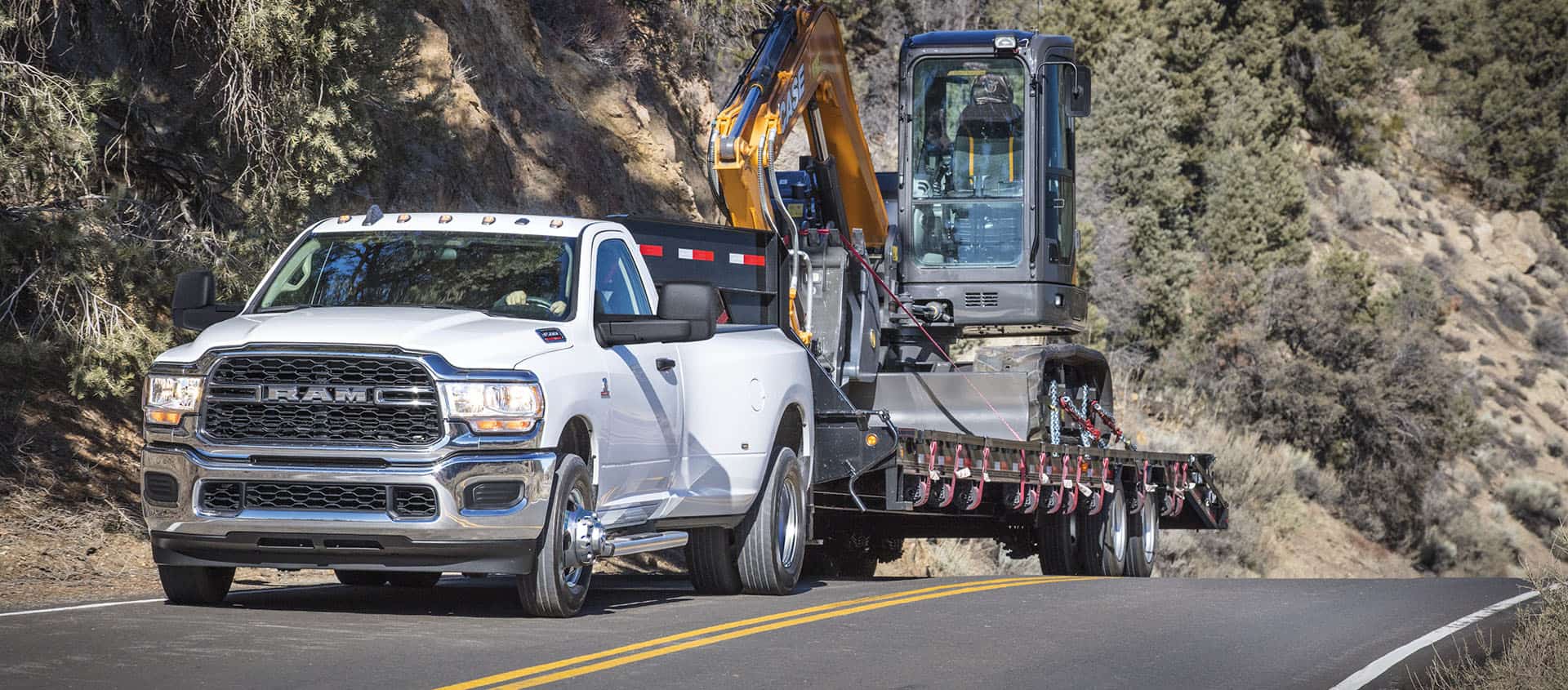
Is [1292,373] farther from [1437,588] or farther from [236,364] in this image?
[236,364]

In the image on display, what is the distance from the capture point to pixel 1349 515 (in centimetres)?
4394

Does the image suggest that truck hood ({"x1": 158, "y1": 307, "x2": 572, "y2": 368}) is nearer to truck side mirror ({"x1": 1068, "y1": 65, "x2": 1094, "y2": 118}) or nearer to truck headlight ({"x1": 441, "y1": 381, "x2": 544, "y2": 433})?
truck headlight ({"x1": 441, "y1": 381, "x2": 544, "y2": 433})

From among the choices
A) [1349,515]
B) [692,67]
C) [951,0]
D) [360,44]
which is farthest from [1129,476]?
[951,0]

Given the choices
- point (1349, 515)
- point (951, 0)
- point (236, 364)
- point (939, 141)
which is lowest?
point (1349, 515)

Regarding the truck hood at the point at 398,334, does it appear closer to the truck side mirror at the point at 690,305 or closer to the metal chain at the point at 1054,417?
the truck side mirror at the point at 690,305

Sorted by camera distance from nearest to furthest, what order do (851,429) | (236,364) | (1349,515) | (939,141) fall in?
(236,364) < (851,429) < (939,141) < (1349,515)

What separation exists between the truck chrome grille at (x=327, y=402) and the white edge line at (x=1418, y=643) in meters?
4.62

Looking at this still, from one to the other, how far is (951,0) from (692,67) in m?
25.6

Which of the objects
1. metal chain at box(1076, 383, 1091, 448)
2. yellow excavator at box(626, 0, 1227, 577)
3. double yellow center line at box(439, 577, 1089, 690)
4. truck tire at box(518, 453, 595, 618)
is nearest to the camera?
double yellow center line at box(439, 577, 1089, 690)

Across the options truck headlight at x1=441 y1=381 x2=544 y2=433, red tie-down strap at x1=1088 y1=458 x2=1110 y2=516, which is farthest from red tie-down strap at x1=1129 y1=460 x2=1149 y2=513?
truck headlight at x1=441 y1=381 x2=544 y2=433

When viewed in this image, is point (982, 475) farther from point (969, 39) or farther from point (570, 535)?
point (570, 535)

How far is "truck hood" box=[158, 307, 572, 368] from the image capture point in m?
9.41

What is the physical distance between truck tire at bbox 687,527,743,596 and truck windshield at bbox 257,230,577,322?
238 cm

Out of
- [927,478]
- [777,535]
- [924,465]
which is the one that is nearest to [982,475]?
[927,478]
